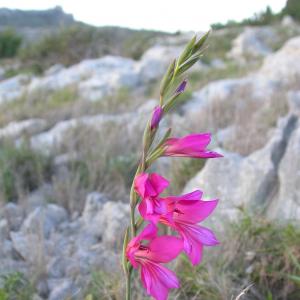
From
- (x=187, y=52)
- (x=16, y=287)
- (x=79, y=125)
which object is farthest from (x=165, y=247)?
(x=79, y=125)

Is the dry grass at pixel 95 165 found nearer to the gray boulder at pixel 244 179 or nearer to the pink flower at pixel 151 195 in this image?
the gray boulder at pixel 244 179

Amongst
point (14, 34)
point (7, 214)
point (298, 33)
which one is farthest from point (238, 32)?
point (7, 214)

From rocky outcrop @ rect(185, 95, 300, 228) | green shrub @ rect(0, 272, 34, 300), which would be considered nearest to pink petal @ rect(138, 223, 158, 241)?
green shrub @ rect(0, 272, 34, 300)

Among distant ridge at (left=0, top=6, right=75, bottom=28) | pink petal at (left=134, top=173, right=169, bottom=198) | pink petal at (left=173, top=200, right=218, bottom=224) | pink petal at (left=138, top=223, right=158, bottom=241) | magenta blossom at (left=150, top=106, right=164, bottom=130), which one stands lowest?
pink petal at (left=138, top=223, right=158, bottom=241)

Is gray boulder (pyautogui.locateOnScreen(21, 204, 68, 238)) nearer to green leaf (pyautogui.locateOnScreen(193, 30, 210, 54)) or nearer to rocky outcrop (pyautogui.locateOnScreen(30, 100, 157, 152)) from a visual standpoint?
rocky outcrop (pyautogui.locateOnScreen(30, 100, 157, 152))

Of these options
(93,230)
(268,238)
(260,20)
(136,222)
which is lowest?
(93,230)

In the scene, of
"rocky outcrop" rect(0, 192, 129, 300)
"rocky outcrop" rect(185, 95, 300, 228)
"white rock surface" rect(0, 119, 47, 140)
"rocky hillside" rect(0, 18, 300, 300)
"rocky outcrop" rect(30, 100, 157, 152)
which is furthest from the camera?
"white rock surface" rect(0, 119, 47, 140)

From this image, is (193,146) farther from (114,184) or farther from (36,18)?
(36,18)

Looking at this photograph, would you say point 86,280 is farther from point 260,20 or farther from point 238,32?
point 260,20
